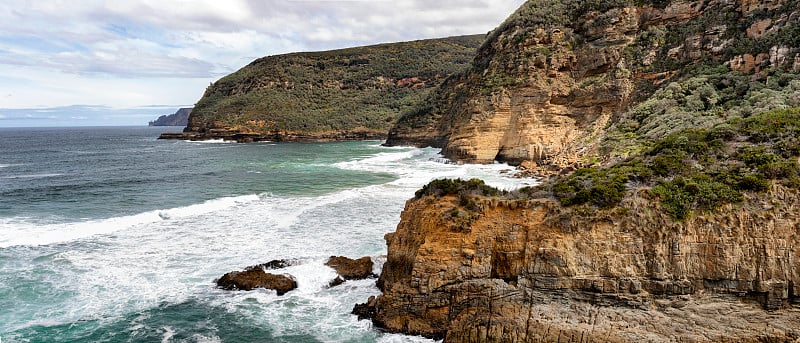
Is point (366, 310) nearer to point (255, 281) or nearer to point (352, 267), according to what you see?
point (352, 267)

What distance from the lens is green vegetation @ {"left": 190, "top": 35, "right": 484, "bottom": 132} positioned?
308 ft

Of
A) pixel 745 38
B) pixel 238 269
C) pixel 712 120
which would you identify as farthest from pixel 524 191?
pixel 745 38

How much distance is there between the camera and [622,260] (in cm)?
1016

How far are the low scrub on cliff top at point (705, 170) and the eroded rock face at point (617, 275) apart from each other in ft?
1.28

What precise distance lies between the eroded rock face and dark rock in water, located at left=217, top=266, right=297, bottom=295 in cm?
545

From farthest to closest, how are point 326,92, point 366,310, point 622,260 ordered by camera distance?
point 326,92
point 366,310
point 622,260

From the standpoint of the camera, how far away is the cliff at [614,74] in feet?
100

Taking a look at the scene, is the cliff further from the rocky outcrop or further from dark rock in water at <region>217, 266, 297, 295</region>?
the rocky outcrop

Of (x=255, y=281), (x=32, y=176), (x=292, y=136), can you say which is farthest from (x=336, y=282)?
(x=292, y=136)

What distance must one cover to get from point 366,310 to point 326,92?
9413 centimetres

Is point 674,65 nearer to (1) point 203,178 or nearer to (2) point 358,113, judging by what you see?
(1) point 203,178

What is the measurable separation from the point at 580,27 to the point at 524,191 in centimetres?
3626

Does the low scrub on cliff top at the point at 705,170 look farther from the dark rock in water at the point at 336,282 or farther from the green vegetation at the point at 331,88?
the green vegetation at the point at 331,88

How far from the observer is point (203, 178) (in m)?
38.5
